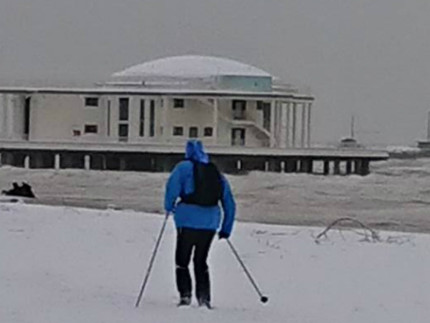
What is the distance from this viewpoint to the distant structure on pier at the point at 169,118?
76.8 metres

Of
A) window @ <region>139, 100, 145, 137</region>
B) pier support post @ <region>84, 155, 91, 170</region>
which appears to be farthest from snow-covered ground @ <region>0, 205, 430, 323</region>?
window @ <region>139, 100, 145, 137</region>

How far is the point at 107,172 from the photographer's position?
236ft

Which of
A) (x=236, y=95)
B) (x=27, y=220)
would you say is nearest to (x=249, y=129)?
(x=236, y=95)

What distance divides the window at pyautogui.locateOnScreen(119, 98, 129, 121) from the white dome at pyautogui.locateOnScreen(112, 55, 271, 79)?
3.41m

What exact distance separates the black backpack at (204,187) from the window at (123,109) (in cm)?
7241

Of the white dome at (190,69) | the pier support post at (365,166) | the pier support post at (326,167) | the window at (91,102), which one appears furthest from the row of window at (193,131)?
the pier support post at (365,166)

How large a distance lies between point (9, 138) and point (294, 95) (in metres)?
A: 19.4

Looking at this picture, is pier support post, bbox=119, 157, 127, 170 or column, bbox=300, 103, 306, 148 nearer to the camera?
pier support post, bbox=119, 157, 127, 170

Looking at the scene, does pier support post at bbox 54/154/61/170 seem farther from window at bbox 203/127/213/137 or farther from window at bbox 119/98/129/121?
window at bbox 203/127/213/137

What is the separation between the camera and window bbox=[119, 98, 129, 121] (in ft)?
268

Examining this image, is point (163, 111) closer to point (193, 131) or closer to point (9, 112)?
point (193, 131)

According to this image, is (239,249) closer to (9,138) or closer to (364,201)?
(364,201)

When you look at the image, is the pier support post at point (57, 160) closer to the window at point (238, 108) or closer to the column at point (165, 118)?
the column at point (165, 118)

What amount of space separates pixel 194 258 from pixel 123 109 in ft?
240
